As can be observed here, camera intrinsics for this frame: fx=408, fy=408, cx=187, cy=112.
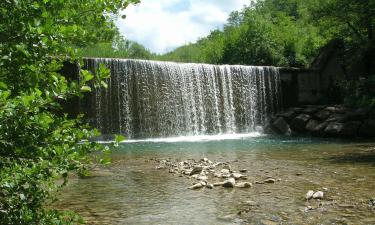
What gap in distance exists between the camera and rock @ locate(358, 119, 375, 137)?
16.6 meters

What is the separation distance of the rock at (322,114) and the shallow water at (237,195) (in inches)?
353

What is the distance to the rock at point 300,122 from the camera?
1941 centimetres

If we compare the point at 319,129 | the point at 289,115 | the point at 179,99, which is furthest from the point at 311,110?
the point at 179,99

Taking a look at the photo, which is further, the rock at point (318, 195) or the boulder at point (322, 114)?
the boulder at point (322, 114)

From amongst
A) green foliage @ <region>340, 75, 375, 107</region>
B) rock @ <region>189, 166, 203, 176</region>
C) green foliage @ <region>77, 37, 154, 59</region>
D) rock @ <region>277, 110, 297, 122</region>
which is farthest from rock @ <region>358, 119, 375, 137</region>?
green foliage @ <region>77, 37, 154, 59</region>

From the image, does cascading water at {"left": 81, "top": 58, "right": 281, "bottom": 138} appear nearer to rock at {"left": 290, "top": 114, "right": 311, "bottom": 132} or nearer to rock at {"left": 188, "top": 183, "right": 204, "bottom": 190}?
rock at {"left": 290, "top": 114, "right": 311, "bottom": 132}

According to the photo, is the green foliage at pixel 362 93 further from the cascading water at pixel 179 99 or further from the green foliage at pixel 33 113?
the green foliage at pixel 33 113

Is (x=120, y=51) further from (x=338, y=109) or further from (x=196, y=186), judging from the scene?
(x=196, y=186)

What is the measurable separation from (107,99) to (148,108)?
195 centimetres

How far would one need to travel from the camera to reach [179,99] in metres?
19.2

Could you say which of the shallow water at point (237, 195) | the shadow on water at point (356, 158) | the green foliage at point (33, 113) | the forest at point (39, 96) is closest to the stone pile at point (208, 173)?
the shallow water at point (237, 195)

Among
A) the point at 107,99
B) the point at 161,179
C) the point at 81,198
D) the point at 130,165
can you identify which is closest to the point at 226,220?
the point at 81,198

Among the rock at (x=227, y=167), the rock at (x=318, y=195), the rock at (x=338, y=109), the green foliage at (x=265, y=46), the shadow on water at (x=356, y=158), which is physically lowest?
the shadow on water at (x=356, y=158)

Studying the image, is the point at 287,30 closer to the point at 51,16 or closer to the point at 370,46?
the point at 370,46
